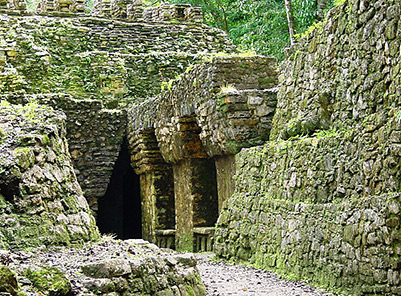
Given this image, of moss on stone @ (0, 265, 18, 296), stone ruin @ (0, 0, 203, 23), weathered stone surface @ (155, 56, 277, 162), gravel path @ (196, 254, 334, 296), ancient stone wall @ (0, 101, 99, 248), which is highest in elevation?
stone ruin @ (0, 0, 203, 23)

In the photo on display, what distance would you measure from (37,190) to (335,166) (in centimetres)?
304

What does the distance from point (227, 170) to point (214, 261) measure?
1.58 meters

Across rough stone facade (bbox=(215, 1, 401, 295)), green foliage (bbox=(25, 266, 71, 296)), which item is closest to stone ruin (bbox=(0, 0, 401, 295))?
rough stone facade (bbox=(215, 1, 401, 295))

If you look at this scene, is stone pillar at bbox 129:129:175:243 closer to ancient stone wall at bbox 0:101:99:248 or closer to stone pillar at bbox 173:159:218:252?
stone pillar at bbox 173:159:218:252

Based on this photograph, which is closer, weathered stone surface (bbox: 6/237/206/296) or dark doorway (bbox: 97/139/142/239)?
weathered stone surface (bbox: 6/237/206/296)

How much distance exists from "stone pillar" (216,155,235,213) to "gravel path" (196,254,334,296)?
1872mm

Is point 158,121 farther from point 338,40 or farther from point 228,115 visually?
point 338,40

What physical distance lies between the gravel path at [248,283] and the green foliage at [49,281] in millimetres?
2332

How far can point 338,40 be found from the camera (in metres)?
8.16

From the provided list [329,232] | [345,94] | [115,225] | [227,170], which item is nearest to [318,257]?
[329,232]

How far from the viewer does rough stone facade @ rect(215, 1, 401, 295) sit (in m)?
6.66

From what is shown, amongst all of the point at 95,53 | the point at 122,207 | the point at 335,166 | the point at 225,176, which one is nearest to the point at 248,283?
the point at 335,166

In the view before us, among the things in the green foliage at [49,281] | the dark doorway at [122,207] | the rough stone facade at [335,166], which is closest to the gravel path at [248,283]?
the rough stone facade at [335,166]

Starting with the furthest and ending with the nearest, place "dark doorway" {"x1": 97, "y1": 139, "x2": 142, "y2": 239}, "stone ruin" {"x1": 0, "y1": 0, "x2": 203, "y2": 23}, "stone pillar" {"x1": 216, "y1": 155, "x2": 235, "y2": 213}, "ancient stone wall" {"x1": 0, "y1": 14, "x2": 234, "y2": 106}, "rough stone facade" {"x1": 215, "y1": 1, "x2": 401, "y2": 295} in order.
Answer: "stone ruin" {"x1": 0, "y1": 0, "x2": 203, "y2": 23} < "dark doorway" {"x1": 97, "y1": 139, "x2": 142, "y2": 239} < "ancient stone wall" {"x1": 0, "y1": 14, "x2": 234, "y2": 106} < "stone pillar" {"x1": 216, "y1": 155, "x2": 235, "y2": 213} < "rough stone facade" {"x1": 215, "y1": 1, "x2": 401, "y2": 295}
